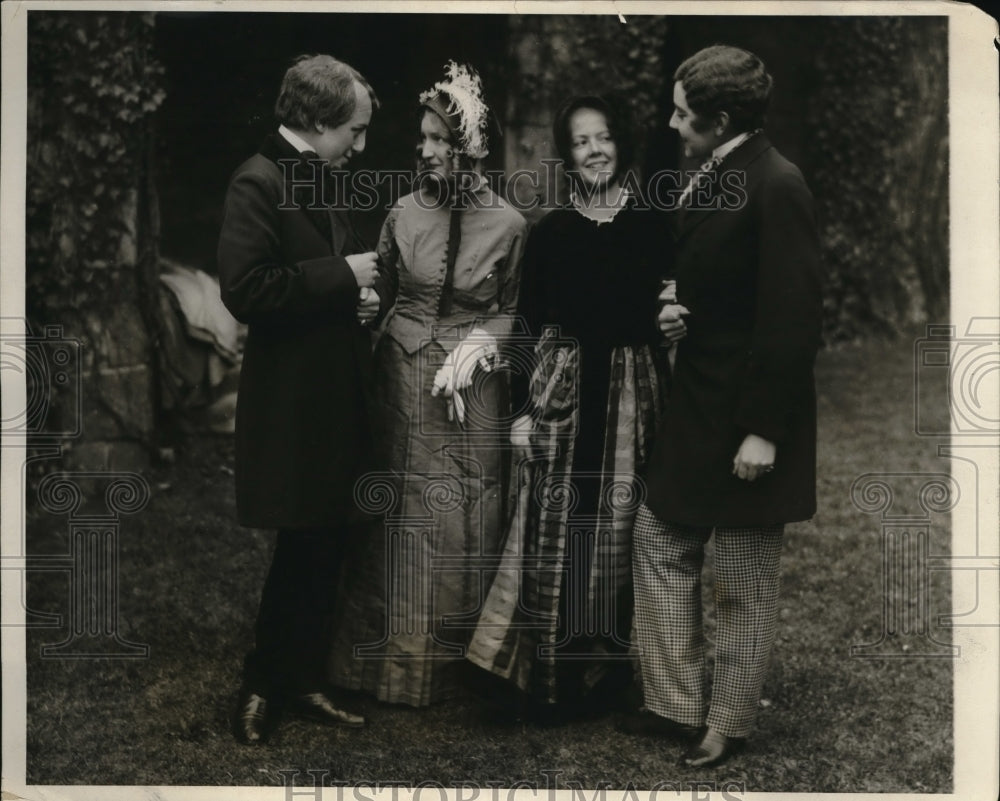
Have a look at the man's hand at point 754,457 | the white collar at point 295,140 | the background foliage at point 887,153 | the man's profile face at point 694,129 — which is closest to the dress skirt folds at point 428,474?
the white collar at point 295,140

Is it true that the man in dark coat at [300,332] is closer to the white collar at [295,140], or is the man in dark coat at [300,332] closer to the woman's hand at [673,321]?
the white collar at [295,140]

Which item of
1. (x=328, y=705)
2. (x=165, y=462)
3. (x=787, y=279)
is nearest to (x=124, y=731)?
(x=328, y=705)

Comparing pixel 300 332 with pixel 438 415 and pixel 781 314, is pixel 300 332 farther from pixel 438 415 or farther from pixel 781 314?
pixel 781 314

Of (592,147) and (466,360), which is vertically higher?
(592,147)

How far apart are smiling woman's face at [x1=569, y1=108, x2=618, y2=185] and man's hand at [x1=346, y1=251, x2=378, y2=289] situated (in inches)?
32.4

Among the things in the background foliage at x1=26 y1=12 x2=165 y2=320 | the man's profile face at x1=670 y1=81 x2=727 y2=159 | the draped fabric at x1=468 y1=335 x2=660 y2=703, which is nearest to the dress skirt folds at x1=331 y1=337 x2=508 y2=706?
the draped fabric at x1=468 y1=335 x2=660 y2=703

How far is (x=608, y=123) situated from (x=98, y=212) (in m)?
2.08

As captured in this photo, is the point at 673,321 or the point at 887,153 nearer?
the point at 673,321

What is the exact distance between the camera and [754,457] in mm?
4184

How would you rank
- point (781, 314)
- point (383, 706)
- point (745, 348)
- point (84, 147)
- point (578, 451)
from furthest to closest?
point (84, 147) < point (383, 706) < point (578, 451) < point (745, 348) < point (781, 314)

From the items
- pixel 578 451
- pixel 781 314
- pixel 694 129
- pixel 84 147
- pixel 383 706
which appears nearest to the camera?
pixel 781 314

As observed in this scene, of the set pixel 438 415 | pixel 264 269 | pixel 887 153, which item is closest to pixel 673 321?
pixel 438 415

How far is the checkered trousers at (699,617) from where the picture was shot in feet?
14.3

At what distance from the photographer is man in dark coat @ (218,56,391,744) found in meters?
4.31
